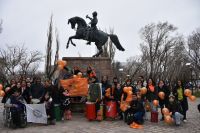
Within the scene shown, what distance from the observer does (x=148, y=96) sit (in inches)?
475

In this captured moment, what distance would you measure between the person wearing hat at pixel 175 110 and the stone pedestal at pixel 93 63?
4.19 meters

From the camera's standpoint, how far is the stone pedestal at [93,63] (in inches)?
582

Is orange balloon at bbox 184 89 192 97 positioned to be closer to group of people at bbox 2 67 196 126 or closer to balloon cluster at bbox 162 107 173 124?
Answer: group of people at bbox 2 67 196 126

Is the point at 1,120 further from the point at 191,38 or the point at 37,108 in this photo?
the point at 191,38

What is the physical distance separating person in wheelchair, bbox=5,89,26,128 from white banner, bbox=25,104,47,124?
28cm

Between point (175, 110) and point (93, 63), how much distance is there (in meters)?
5.08

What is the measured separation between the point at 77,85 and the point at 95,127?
2.59m

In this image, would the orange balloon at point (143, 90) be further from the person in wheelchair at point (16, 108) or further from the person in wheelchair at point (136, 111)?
the person in wheelchair at point (16, 108)

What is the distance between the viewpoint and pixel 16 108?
10.3m

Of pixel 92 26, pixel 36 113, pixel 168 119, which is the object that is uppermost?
pixel 92 26

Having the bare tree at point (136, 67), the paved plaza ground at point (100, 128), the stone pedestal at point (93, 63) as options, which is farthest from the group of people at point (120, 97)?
the bare tree at point (136, 67)

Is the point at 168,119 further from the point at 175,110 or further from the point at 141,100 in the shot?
the point at 141,100

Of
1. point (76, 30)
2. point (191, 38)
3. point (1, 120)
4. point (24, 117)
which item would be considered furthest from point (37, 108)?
point (191, 38)

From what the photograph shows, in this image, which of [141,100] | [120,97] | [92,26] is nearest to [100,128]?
[120,97]
